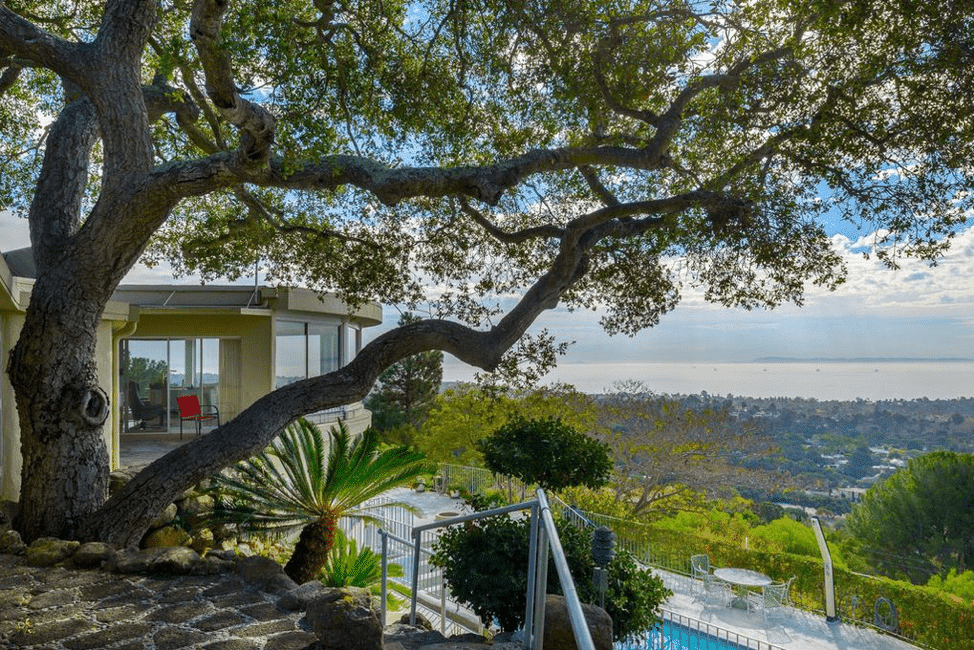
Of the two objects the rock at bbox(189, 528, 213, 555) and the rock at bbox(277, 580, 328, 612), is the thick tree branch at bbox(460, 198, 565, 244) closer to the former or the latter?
the rock at bbox(277, 580, 328, 612)

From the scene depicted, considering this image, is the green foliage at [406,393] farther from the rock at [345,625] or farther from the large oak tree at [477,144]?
the rock at [345,625]

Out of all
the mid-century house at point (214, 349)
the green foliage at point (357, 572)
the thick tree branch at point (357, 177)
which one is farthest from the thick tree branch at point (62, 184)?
the mid-century house at point (214, 349)

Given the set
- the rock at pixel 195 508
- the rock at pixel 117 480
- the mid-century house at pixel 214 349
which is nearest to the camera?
the rock at pixel 117 480

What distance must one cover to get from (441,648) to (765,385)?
94.7 feet

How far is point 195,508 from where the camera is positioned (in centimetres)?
938

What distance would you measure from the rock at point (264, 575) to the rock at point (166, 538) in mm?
3745

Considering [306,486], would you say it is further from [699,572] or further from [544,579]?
[699,572]

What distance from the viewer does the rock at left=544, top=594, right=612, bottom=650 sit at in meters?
4.62

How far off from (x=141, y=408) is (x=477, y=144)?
37.5 feet

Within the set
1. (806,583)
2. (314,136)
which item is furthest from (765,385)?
(314,136)

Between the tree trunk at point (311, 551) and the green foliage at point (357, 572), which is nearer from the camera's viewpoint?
the tree trunk at point (311, 551)

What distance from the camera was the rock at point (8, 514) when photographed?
657 centimetres

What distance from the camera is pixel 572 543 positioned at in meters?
7.13

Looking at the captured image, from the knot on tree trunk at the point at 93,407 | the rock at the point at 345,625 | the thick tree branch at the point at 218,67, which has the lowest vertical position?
the rock at the point at 345,625
